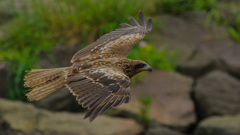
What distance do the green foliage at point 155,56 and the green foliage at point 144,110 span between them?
0.88m

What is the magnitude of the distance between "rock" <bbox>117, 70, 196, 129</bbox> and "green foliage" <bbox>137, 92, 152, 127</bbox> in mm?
62

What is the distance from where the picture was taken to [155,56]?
9.30 m

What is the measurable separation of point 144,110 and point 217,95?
5.14 feet

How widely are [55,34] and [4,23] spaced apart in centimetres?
141

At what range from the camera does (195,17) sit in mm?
11062

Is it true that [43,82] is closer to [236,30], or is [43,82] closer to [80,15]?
[80,15]

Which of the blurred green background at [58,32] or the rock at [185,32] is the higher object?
the blurred green background at [58,32]

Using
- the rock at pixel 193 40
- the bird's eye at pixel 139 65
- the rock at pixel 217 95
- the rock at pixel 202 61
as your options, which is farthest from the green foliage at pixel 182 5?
the bird's eye at pixel 139 65

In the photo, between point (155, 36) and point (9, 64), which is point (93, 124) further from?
point (155, 36)

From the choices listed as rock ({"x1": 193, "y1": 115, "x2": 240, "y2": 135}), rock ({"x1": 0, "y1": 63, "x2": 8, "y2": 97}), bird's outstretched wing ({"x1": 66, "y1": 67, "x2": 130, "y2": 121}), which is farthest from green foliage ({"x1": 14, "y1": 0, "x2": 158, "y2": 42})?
bird's outstretched wing ({"x1": 66, "y1": 67, "x2": 130, "y2": 121})

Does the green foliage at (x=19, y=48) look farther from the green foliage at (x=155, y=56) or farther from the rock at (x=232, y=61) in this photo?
the rock at (x=232, y=61)

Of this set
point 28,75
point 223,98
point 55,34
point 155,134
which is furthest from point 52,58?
point 28,75

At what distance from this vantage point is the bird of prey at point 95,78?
4270mm

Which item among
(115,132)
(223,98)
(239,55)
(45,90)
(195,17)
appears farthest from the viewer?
(195,17)
